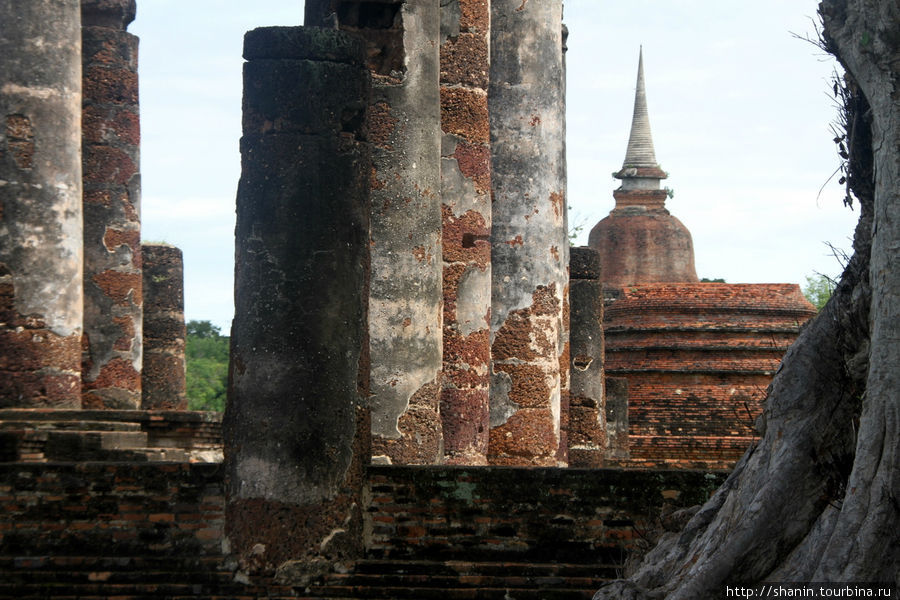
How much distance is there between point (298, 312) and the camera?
6.86 meters

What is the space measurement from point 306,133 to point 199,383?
27.5m

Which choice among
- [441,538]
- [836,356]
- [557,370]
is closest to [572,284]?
[557,370]

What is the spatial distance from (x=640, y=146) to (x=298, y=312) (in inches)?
1150

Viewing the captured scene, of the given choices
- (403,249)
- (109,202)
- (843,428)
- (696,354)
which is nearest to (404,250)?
(403,249)

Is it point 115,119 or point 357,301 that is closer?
point 357,301

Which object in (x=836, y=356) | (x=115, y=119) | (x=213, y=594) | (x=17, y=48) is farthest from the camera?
(x=115, y=119)

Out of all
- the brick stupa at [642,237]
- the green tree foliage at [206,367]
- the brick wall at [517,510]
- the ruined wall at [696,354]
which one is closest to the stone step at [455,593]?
the brick wall at [517,510]

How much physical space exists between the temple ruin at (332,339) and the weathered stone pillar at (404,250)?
0.02 metres

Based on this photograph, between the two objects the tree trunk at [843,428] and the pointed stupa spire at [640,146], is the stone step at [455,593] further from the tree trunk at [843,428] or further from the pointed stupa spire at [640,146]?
the pointed stupa spire at [640,146]

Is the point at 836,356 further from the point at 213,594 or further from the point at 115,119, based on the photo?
the point at 115,119

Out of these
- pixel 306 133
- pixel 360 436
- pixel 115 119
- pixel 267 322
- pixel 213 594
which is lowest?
pixel 213 594

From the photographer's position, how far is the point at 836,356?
18.2 feet

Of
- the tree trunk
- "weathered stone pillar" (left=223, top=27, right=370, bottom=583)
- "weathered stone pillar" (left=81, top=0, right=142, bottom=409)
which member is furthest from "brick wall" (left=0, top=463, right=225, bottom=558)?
"weathered stone pillar" (left=81, top=0, right=142, bottom=409)

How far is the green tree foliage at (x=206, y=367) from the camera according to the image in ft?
108
